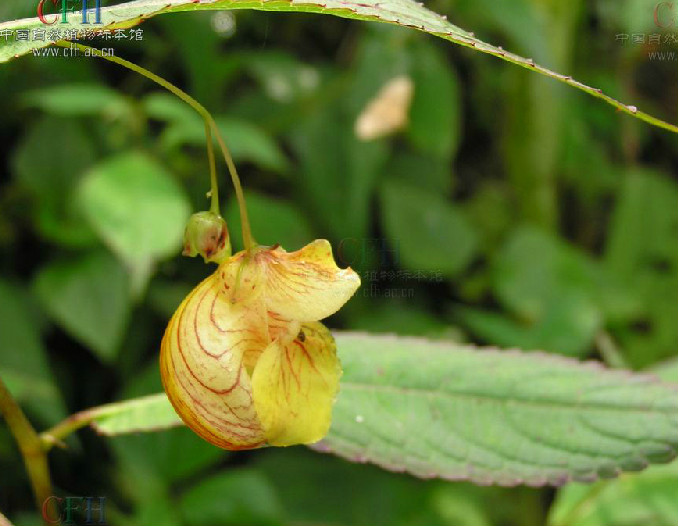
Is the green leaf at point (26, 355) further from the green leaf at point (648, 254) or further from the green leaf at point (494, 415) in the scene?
the green leaf at point (648, 254)

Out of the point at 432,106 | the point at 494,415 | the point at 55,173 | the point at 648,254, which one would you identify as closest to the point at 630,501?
the point at 494,415

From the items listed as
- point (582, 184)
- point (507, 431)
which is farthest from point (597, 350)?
point (507, 431)

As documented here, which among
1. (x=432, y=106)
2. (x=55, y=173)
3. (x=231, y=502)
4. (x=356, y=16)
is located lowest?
(x=231, y=502)

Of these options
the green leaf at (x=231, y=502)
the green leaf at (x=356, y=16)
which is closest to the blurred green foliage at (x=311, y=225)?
the green leaf at (x=231, y=502)

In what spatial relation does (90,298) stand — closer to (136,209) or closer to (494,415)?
(136,209)

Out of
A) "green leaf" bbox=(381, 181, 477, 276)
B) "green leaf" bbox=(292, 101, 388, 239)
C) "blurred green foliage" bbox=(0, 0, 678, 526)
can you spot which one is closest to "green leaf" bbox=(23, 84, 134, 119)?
"blurred green foliage" bbox=(0, 0, 678, 526)
